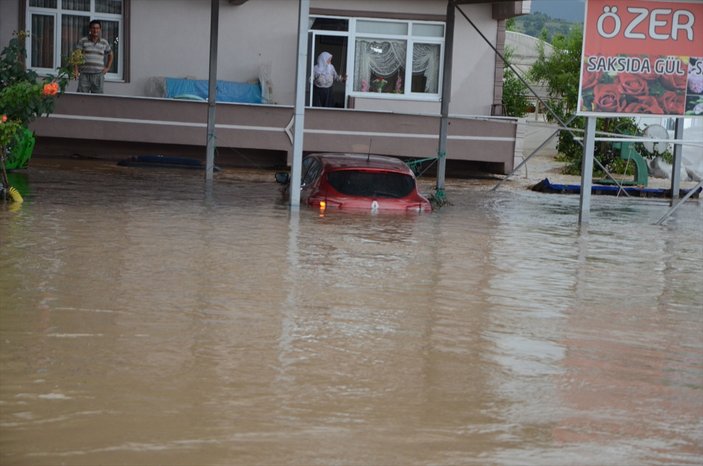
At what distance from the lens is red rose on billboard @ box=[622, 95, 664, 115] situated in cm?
1862

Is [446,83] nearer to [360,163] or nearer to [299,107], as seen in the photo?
[299,107]

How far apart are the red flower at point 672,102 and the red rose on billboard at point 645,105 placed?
0.08 metres

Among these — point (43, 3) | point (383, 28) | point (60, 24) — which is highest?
point (43, 3)

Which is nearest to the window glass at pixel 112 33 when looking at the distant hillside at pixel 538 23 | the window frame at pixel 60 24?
the window frame at pixel 60 24

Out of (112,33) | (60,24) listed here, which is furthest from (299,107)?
(60,24)

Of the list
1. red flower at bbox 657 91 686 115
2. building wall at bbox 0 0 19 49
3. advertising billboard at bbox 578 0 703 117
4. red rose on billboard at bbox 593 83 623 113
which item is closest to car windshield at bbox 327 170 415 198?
advertising billboard at bbox 578 0 703 117

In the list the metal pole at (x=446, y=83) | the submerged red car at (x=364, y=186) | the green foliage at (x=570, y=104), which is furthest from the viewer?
the green foliage at (x=570, y=104)

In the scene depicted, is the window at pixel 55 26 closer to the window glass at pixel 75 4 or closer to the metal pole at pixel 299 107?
the window glass at pixel 75 4

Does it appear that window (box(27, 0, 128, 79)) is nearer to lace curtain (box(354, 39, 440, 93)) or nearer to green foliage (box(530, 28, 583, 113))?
lace curtain (box(354, 39, 440, 93))

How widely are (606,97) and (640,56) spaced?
802 mm

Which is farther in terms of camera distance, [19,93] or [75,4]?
[75,4]

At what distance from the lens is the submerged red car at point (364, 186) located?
668 inches

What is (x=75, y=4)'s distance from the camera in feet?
91.6

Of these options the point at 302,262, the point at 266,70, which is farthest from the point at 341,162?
the point at 266,70
